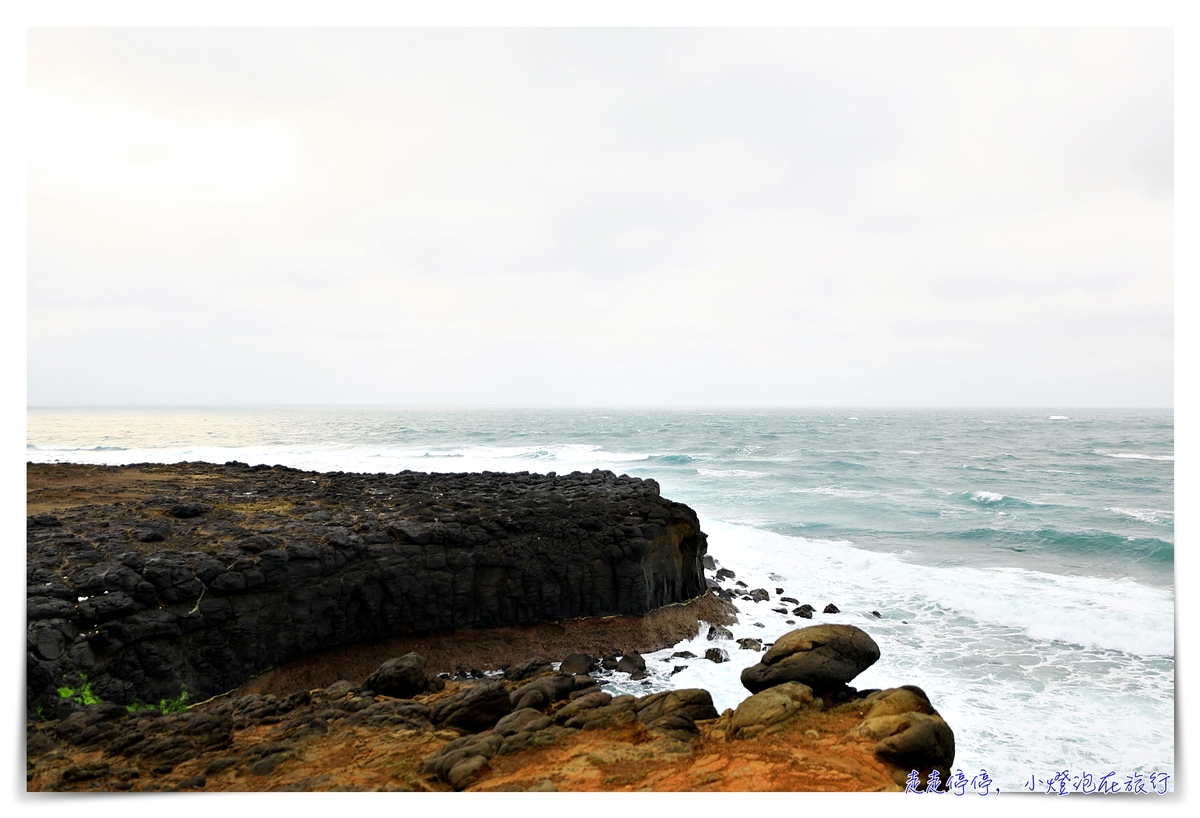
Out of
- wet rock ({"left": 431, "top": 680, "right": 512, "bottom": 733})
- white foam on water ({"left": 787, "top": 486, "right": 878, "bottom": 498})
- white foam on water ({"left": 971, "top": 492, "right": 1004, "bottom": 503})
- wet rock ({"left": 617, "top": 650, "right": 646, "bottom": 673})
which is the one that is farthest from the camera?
white foam on water ({"left": 787, "top": 486, "right": 878, "bottom": 498})

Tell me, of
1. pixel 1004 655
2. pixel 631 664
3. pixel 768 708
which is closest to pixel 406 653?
pixel 631 664

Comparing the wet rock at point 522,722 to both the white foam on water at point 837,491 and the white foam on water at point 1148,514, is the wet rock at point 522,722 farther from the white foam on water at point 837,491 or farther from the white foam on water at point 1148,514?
the white foam on water at point 1148,514

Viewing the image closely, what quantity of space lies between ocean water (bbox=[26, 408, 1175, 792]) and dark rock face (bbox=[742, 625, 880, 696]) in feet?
6.16

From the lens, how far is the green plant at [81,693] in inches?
266

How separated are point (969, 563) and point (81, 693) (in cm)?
2116

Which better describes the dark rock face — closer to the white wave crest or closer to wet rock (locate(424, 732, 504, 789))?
wet rock (locate(424, 732, 504, 789))

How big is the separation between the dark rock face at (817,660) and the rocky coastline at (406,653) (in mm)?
28

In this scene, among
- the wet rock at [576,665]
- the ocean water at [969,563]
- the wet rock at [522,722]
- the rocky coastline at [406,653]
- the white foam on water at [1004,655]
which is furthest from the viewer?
the wet rock at [576,665]

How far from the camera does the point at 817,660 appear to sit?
22.6 feet

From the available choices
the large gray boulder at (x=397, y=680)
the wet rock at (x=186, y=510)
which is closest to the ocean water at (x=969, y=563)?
the wet rock at (x=186, y=510)

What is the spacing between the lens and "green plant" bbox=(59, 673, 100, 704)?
22.2 ft

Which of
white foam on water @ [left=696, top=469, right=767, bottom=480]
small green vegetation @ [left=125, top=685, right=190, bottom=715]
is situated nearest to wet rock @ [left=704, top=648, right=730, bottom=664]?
small green vegetation @ [left=125, top=685, right=190, bottom=715]

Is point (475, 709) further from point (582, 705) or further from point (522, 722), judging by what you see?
point (582, 705)

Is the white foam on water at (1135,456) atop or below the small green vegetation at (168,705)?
atop
